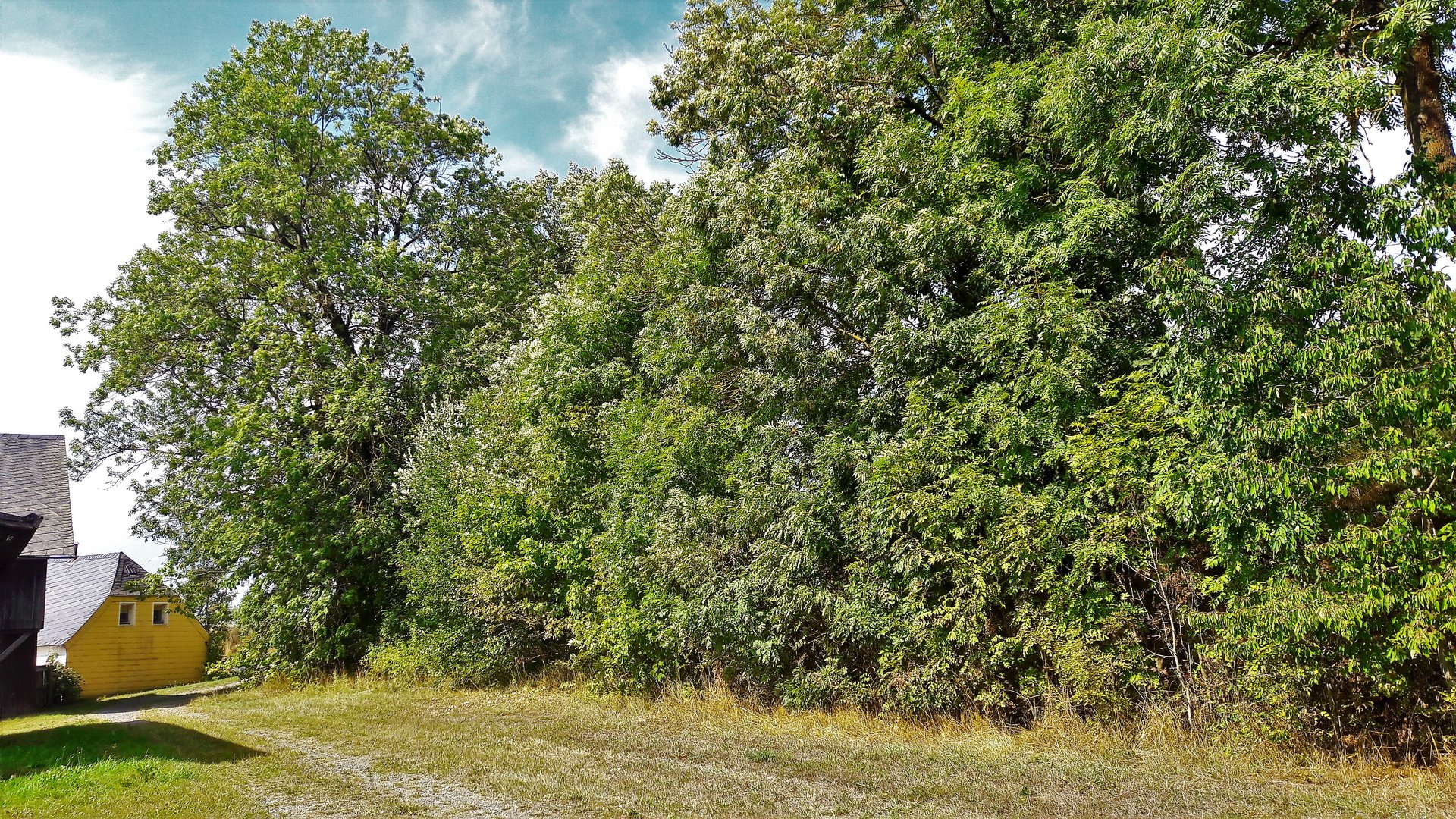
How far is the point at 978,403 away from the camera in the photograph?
33.6 ft

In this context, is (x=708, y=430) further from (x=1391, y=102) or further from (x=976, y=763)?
(x=1391, y=102)

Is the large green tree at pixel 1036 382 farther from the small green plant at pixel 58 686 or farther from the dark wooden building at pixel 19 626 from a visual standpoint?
the small green plant at pixel 58 686

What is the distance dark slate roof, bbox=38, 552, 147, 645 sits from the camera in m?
30.0

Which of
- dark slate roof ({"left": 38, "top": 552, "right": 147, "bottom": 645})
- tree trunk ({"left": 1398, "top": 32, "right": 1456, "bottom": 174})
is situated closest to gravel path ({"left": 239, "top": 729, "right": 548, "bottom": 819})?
tree trunk ({"left": 1398, "top": 32, "right": 1456, "bottom": 174})

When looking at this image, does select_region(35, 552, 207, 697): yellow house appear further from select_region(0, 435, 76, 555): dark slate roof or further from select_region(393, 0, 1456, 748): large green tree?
select_region(393, 0, 1456, 748): large green tree

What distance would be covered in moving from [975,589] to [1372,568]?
13.3 feet

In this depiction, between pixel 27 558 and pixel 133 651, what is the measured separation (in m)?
11.6

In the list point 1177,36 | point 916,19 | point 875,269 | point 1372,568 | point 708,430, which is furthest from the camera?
A: point 708,430

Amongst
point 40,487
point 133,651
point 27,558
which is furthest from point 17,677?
point 133,651

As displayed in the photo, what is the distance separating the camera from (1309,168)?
7.86 meters

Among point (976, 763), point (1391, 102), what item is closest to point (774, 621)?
point (976, 763)

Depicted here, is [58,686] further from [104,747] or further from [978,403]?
[978,403]

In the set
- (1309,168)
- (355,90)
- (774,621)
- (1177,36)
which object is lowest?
(774,621)

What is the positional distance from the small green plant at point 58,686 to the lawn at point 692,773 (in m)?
16.7
